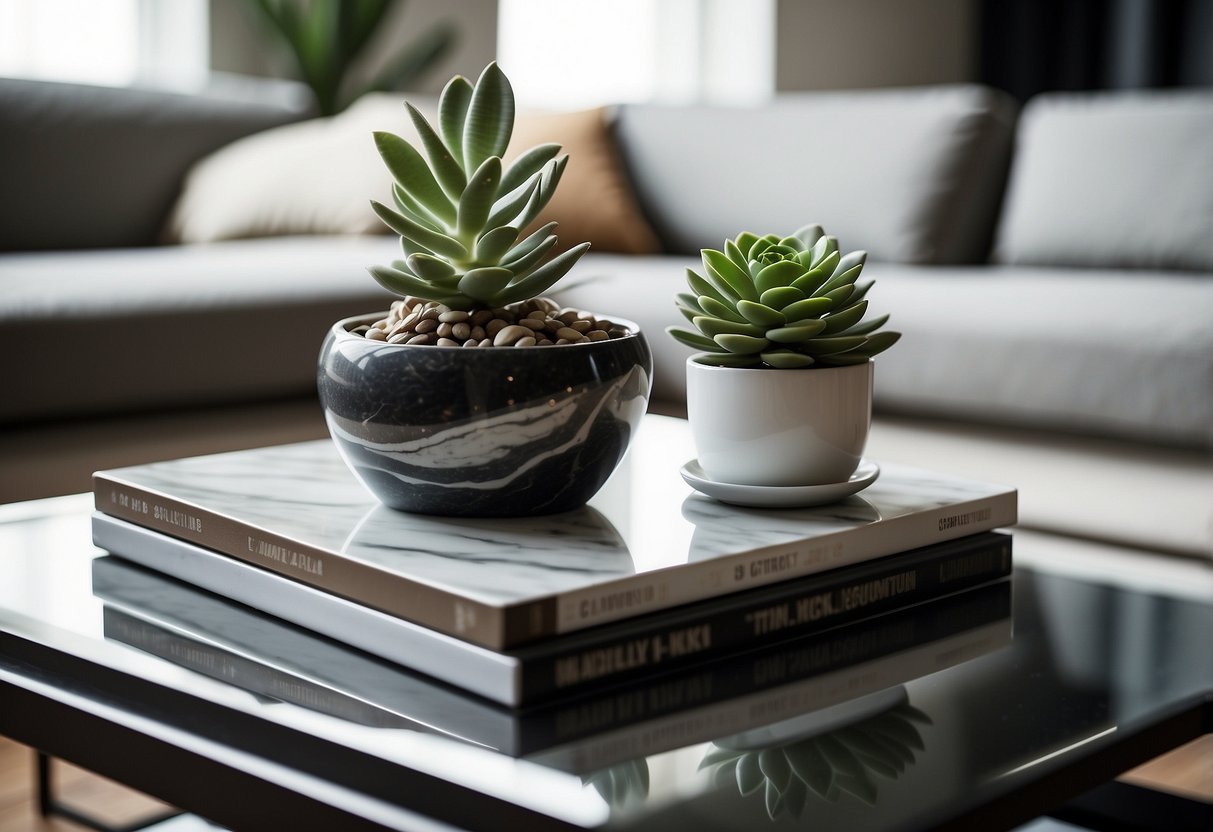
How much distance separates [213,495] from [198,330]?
1.22m

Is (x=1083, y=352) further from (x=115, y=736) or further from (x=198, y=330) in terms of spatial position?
(x=115, y=736)

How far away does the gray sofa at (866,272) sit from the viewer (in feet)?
5.74

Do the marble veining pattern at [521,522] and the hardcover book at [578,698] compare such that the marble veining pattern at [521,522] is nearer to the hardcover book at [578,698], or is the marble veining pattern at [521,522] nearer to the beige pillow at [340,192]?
the hardcover book at [578,698]

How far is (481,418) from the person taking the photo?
702 mm

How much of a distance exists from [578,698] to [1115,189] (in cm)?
202

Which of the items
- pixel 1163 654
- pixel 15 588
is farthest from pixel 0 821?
pixel 1163 654

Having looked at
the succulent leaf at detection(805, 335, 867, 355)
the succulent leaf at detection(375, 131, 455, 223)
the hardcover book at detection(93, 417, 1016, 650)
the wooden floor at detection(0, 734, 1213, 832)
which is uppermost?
the succulent leaf at detection(375, 131, 455, 223)

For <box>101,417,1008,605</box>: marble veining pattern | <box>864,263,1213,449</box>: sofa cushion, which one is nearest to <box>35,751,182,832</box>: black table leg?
<box>101,417,1008,605</box>: marble veining pattern

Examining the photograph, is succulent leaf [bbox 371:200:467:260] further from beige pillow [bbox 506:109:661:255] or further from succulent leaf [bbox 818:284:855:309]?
beige pillow [bbox 506:109:661:255]

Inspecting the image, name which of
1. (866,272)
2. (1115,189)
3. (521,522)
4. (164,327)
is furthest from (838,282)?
(1115,189)

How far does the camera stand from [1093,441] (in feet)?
6.06

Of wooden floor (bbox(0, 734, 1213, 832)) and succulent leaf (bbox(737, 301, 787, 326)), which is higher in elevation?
succulent leaf (bbox(737, 301, 787, 326))

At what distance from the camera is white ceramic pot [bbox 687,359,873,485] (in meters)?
0.76

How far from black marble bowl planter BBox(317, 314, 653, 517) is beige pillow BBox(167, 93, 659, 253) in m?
1.92
